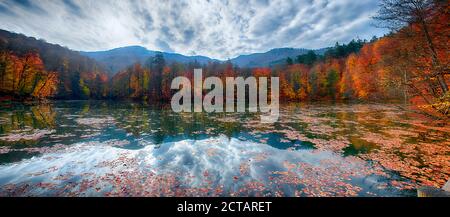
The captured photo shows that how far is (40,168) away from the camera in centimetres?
895

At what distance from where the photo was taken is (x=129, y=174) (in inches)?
331

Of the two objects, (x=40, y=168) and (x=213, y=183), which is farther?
A: (x=40, y=168)

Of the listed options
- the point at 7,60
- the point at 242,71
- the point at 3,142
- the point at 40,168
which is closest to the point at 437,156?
the point at 40,168

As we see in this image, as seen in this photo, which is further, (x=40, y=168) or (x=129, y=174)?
(x=40, y=168)

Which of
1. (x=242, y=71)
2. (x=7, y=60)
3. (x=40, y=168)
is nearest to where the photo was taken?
(x=40, y=168)

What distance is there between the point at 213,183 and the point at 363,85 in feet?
207
